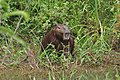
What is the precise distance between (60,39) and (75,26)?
0.91 meters

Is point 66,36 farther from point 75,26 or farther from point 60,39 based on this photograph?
point 75,26

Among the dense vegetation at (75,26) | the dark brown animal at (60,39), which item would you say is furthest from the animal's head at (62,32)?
the dense vegetation at (75,26)

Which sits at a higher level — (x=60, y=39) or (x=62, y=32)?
(x=62, y=32)

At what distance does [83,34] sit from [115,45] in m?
0.60

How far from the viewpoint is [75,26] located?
7.09 meters

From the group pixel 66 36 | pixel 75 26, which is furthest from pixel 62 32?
pixel 75 26

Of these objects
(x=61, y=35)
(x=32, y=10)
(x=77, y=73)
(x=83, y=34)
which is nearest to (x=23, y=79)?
(x=77, y=73)

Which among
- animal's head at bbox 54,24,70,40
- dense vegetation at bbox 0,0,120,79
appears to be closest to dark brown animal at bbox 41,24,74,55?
animal's head at bbox 54,24,70,40

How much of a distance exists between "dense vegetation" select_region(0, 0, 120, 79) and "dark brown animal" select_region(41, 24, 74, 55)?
14 cm

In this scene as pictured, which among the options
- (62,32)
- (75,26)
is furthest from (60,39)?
(75,26)

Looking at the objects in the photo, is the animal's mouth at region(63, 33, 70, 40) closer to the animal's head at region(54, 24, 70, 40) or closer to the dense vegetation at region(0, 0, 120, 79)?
the animal's head at region(54, 24, 70, 40)

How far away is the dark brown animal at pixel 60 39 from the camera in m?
6.14

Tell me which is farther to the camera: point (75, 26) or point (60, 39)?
point (75, 26)

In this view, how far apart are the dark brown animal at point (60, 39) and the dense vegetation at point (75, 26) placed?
141 millimetres
